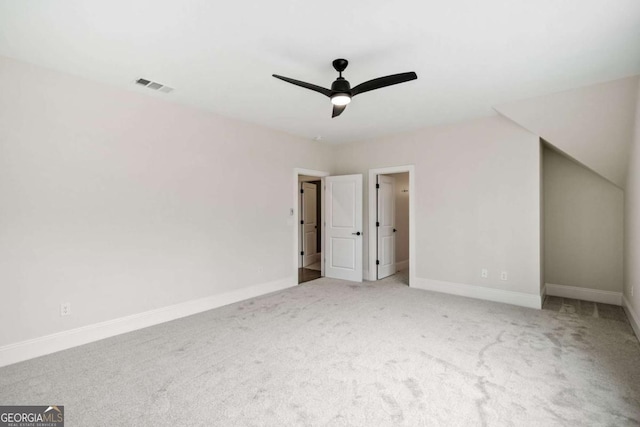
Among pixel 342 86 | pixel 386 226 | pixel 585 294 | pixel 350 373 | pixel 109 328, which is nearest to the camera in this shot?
pixel 350 373

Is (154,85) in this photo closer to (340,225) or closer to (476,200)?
(340,225)

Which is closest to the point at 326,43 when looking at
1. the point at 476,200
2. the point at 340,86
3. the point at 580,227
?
→ the point at 340,86

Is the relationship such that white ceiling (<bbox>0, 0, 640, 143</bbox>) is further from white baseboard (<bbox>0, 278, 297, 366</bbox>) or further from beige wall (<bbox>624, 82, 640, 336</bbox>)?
white baseboard (<bbox>0, 278, 297, 366</bbox>)

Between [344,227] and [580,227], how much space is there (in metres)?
3.64

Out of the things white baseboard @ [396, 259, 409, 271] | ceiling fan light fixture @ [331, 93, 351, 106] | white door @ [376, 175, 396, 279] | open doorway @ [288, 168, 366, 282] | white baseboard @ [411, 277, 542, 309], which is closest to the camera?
ceiling fan light fixture @ [331, 93, 351, 106]

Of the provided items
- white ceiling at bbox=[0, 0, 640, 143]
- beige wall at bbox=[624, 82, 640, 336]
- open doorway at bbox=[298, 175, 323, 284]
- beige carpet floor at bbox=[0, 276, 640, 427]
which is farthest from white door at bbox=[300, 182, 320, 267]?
beige wall at bbox=[624, 82, 640, 336]

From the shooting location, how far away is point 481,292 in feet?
15.0

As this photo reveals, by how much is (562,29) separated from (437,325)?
2.97m

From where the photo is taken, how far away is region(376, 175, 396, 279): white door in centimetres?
587

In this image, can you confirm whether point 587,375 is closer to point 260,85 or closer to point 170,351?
point 170,351

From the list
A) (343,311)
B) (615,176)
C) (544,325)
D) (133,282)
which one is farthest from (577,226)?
(133,282)

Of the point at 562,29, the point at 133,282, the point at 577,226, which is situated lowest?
the point at 133,282

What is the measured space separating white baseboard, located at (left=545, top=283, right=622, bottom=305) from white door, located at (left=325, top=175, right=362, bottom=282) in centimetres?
302

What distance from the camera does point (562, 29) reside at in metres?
2.33
